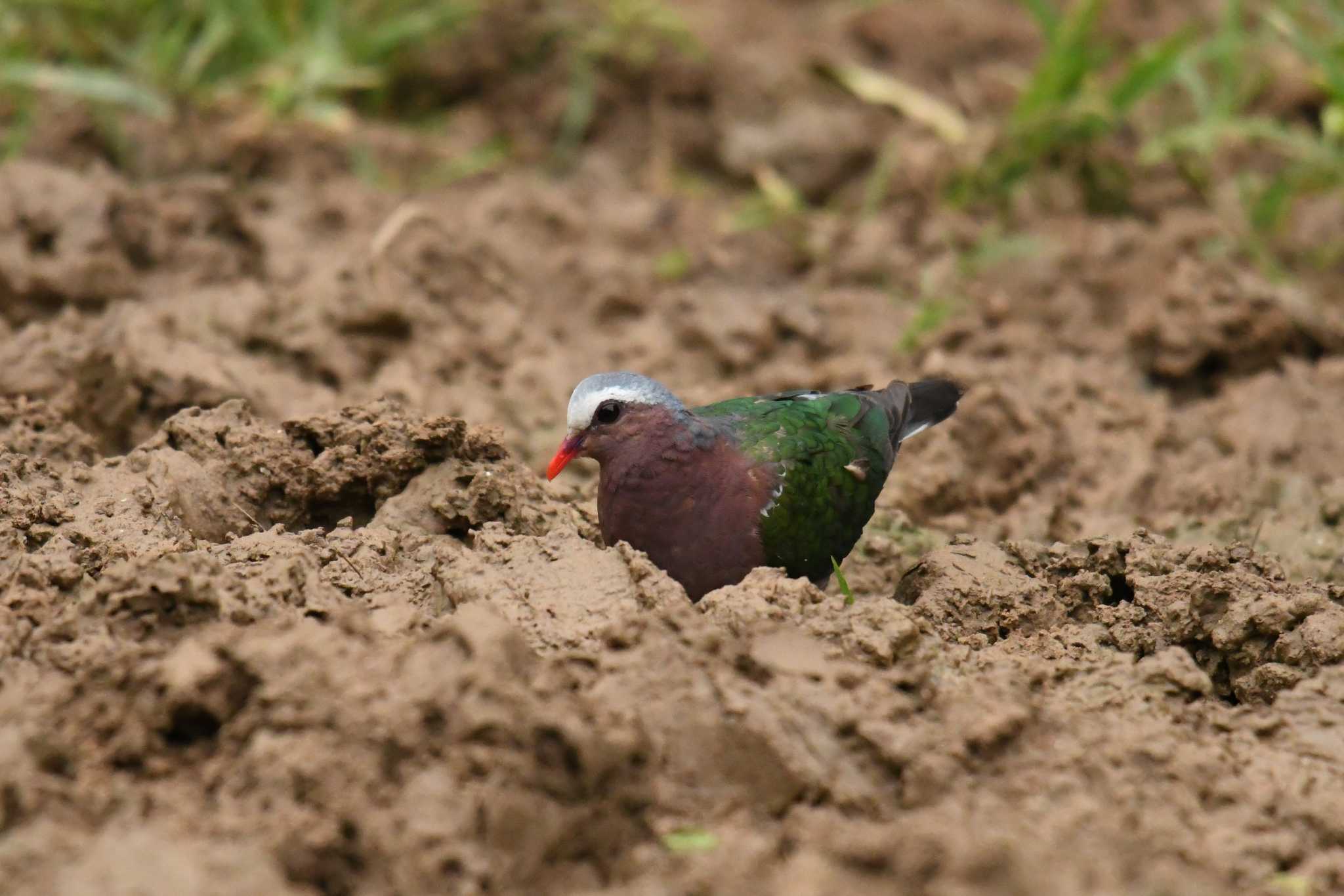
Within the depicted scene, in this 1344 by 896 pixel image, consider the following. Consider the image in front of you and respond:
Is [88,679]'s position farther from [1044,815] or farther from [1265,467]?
[1265,467]

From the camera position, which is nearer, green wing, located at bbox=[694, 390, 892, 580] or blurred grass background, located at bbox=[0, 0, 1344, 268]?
green wing, located at bbox=[694, 390, 892, 580]

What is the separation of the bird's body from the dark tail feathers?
0.54 meters

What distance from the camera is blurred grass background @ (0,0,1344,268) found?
6.23 meters

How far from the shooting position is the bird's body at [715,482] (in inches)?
151

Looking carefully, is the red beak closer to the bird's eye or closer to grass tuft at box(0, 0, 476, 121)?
the bird's eye

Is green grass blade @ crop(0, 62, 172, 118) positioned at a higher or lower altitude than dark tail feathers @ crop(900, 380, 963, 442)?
higher

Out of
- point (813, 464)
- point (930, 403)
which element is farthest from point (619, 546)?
point (930, 403)

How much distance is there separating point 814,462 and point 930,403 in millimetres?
824

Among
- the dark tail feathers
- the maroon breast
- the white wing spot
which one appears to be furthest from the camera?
the dark tail feathers

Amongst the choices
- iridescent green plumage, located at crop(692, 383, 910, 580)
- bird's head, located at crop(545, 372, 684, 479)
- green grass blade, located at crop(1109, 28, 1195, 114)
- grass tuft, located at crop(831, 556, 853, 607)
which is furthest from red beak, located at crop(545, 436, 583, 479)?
green grass blade, located at crop(1109, 28, 1195, 114)

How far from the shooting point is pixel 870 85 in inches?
283

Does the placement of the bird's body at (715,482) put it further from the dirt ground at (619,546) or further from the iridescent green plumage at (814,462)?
the dirt ground at (619,546)

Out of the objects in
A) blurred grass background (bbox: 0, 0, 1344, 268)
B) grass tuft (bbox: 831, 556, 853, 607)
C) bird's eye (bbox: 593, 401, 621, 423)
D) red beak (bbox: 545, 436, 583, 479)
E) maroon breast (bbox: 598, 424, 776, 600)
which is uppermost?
blurred grass background (bbox: 0, 0, 1344, 268)

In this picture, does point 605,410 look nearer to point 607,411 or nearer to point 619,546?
point 607,411
